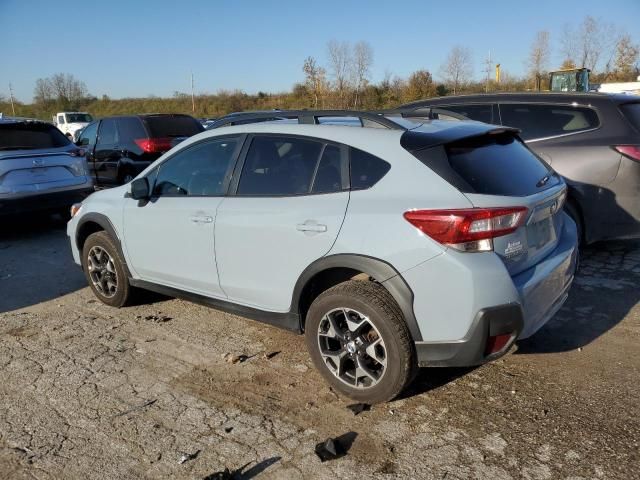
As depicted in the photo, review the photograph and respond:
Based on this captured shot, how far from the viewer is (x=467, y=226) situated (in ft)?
9.20

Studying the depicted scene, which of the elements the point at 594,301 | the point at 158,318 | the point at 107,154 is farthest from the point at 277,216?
the point at 107,154

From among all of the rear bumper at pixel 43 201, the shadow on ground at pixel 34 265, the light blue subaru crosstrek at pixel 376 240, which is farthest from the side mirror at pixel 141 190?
the rear bumper at pixel 43 201

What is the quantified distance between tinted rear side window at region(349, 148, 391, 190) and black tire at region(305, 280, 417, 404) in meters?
0.58

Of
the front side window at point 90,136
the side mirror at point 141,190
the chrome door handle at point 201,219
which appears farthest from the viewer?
the front side window at point 90,136

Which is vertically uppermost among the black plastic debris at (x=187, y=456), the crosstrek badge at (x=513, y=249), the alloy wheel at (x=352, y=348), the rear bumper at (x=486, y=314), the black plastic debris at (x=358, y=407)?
the crosstrek badge at (x=513, y=249)

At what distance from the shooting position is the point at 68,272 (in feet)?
20.7

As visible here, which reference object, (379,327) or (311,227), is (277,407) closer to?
(379,327)

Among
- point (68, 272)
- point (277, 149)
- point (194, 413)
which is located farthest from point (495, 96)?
point (68, 272)

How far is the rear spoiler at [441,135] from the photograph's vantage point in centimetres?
312

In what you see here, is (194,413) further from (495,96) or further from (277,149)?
(495,96)

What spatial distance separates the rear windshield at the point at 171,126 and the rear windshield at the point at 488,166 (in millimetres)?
8571

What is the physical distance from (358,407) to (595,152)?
12.2 ft

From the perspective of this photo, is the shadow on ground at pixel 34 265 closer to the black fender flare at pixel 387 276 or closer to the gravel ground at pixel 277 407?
the gravel ground at pixel 277 407

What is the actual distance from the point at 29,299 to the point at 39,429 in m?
2.70
